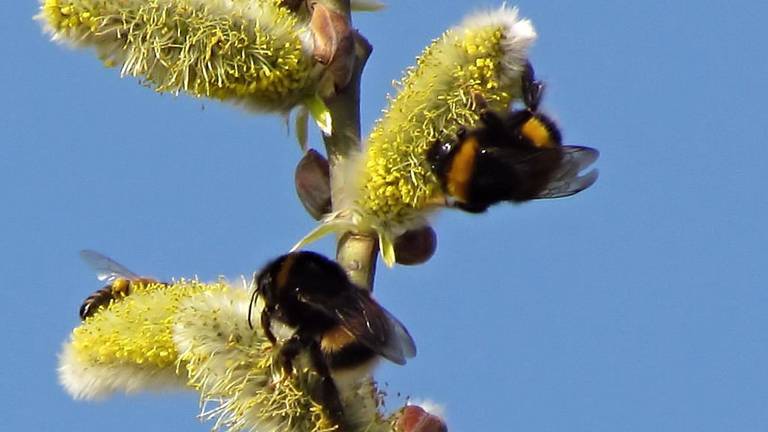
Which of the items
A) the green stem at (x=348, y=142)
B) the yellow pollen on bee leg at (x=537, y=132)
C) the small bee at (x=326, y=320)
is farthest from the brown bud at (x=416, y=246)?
the yellow pollen on bee leg at (x=537, y=132)

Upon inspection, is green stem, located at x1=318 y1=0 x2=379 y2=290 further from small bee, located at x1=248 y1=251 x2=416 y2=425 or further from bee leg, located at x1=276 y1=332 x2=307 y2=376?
bee leg, located at x1=276 y1=332 x2=307 y2=376

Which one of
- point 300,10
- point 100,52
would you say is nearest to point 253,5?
point 300,10

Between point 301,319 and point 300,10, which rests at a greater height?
point 300,10

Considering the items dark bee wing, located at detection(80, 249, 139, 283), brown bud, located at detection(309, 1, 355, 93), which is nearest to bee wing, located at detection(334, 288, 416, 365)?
brown bud, located at detection(309, 1, 355, 93)

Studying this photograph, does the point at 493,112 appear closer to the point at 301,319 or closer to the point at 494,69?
the point at 494,69

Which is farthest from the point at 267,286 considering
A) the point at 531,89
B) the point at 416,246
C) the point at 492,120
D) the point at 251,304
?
the point at 531,89

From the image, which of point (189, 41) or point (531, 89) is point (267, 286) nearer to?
point (189, 41)

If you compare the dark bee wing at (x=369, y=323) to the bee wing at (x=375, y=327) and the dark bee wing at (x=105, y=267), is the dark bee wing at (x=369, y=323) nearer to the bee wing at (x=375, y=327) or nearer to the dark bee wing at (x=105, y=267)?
the bee wing at (x=375, y=327)
